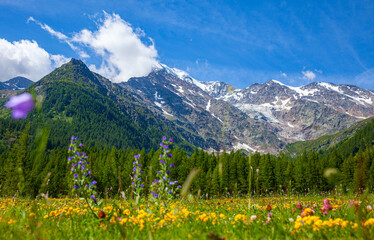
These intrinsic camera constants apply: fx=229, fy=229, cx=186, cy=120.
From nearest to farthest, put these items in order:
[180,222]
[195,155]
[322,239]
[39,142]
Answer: [39,142], [322,239], [180,222], [195,155]

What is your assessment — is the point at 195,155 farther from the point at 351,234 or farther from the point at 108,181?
the point at 351,234

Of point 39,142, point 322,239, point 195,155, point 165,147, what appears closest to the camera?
point 39,142

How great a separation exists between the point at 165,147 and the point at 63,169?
83586 millimetres

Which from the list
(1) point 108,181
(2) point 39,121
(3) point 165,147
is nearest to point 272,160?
(1) point 108,181

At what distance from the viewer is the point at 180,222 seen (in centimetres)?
477

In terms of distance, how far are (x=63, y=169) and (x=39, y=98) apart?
8820 centimetres

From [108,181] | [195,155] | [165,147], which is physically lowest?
[108,181]

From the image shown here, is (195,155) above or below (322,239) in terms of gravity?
above

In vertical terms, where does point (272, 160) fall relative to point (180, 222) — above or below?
above

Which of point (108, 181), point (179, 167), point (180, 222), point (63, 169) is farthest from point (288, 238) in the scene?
point (63, 169)

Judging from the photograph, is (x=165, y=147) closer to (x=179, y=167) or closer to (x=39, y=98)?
(x=39, y=98)

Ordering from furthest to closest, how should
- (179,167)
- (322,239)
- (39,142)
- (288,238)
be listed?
(179,167), (322,239), (288,238), (39,142)

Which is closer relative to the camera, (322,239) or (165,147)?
(322,239)

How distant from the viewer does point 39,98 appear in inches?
90.2
